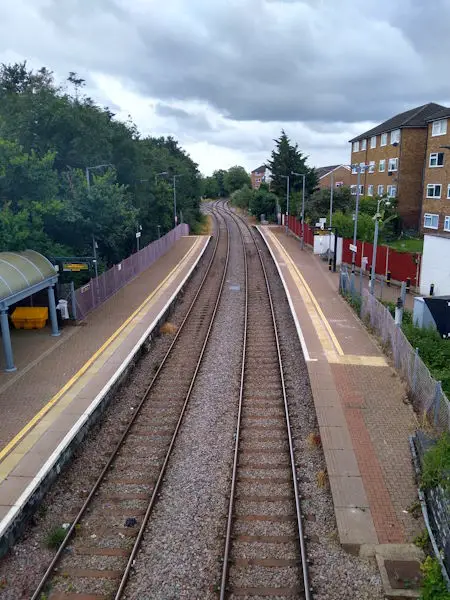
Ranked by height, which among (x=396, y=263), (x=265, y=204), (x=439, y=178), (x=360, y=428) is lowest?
(x=360, y=428)

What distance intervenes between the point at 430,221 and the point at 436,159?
15.4ft

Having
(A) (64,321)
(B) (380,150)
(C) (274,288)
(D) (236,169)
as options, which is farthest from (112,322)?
(D) (236,169)

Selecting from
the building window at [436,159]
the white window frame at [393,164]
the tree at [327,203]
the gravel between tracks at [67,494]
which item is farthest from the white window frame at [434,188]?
the gravel between tracks at [67,494]

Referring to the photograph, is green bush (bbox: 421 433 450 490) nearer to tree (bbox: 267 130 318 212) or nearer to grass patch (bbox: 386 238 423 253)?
grass patch (bbox: 386 238 423 253)

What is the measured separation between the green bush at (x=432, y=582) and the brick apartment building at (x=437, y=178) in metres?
34.2

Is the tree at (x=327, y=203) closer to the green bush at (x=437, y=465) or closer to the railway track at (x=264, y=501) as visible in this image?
the railway track at (x=264, y=501)

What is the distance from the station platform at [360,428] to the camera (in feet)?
28.1

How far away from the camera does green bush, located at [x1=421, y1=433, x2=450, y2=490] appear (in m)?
8.45

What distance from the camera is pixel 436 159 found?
39875 mm

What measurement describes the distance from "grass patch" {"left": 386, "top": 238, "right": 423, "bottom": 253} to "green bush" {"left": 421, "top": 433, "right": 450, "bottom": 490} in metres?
28.9

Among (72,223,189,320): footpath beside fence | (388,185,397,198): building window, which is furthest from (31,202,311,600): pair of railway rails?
(388,185,397,198): building window

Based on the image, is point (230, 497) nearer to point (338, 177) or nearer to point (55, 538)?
point (55, 538)

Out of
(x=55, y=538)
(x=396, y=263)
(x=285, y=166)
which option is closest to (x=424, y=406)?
(x=55, y=538)

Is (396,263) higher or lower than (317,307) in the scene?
higher
